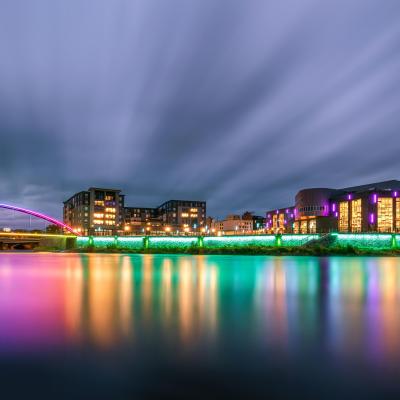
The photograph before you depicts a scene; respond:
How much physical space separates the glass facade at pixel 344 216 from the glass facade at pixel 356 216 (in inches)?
72.4

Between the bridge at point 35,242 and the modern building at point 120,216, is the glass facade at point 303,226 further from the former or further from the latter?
the bridge at point 35,242

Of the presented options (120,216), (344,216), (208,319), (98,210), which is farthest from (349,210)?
(120,216)

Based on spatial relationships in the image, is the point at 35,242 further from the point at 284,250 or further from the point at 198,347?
the point at 198,347

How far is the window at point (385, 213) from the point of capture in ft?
216

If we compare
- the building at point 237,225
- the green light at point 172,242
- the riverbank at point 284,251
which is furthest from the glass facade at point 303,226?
the building at point 237,225

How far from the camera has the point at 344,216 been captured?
7644 centimetres

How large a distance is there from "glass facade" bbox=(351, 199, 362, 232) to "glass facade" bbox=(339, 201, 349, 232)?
72.4 inches

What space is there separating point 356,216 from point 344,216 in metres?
4.38

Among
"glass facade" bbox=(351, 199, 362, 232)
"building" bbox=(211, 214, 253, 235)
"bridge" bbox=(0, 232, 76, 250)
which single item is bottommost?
"bridge" bbox=(0, 232, 76, 250)

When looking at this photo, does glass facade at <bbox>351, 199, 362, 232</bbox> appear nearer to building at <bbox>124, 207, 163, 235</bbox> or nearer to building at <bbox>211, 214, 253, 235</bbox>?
building at <bbox>211, 214, 253, 235</bbox>

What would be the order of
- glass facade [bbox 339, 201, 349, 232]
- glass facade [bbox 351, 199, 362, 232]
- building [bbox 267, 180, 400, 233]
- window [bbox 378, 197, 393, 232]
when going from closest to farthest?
window [bbox 378, 197, 393, 232] → building [bbox 267, 180, 400, 233] → glass facade [bbox 351, 199, 362, 232] → glass facade [bbox 339, 201, 349, 232]

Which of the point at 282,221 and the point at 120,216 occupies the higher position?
the point at 120,216

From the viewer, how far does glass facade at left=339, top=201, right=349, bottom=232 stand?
75125mm

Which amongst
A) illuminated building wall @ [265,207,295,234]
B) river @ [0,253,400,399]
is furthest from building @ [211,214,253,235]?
river @ [0,253,400,399]
